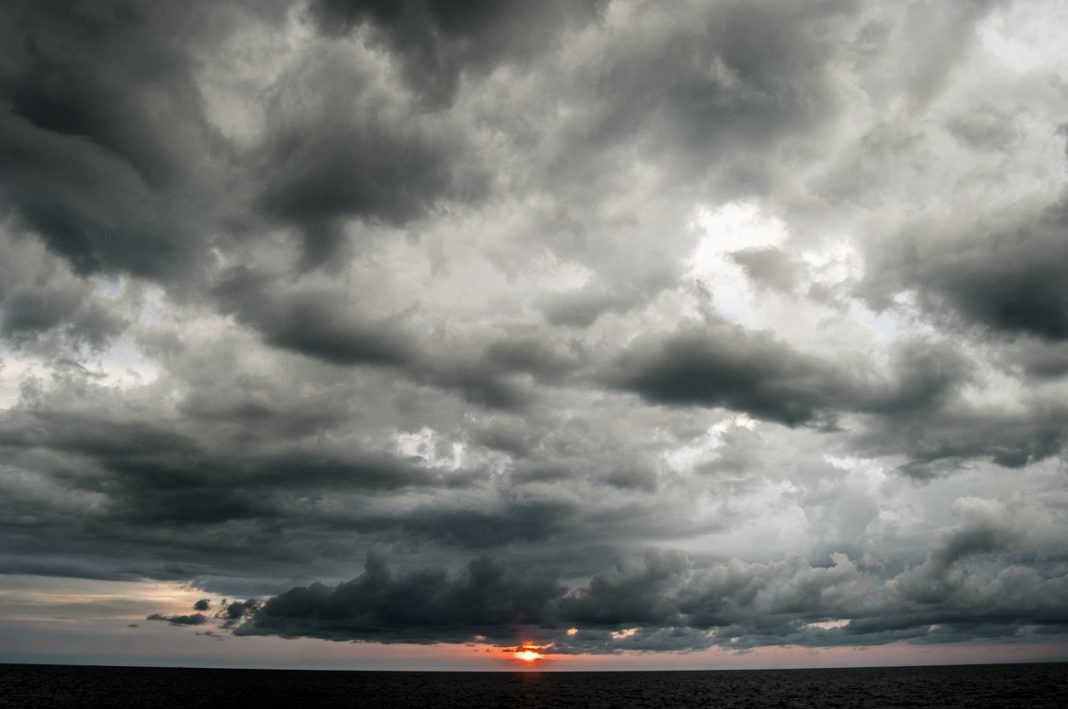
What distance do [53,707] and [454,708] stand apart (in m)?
81.7

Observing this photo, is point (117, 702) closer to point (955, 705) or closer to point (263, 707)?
point (263, 707)

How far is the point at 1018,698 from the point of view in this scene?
160000 mm

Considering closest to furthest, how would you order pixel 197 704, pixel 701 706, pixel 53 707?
pixel 53 707
pixel 701 706
pixel 197 704

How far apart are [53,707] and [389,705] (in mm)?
68592

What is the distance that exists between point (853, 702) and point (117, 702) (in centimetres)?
17473

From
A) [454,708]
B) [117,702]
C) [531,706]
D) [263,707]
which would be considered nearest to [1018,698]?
[531,706]

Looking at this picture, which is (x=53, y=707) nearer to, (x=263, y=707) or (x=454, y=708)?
(x=263, y=707)

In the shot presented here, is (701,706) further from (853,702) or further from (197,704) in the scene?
(197,704)

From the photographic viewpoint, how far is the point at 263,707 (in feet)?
515

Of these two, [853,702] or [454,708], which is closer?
[454,708]

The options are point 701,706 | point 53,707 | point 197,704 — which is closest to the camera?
point 53,707

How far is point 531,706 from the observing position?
518ft

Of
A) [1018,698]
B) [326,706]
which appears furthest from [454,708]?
[1018,698]

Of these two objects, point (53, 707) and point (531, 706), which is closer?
point (53, 707)
